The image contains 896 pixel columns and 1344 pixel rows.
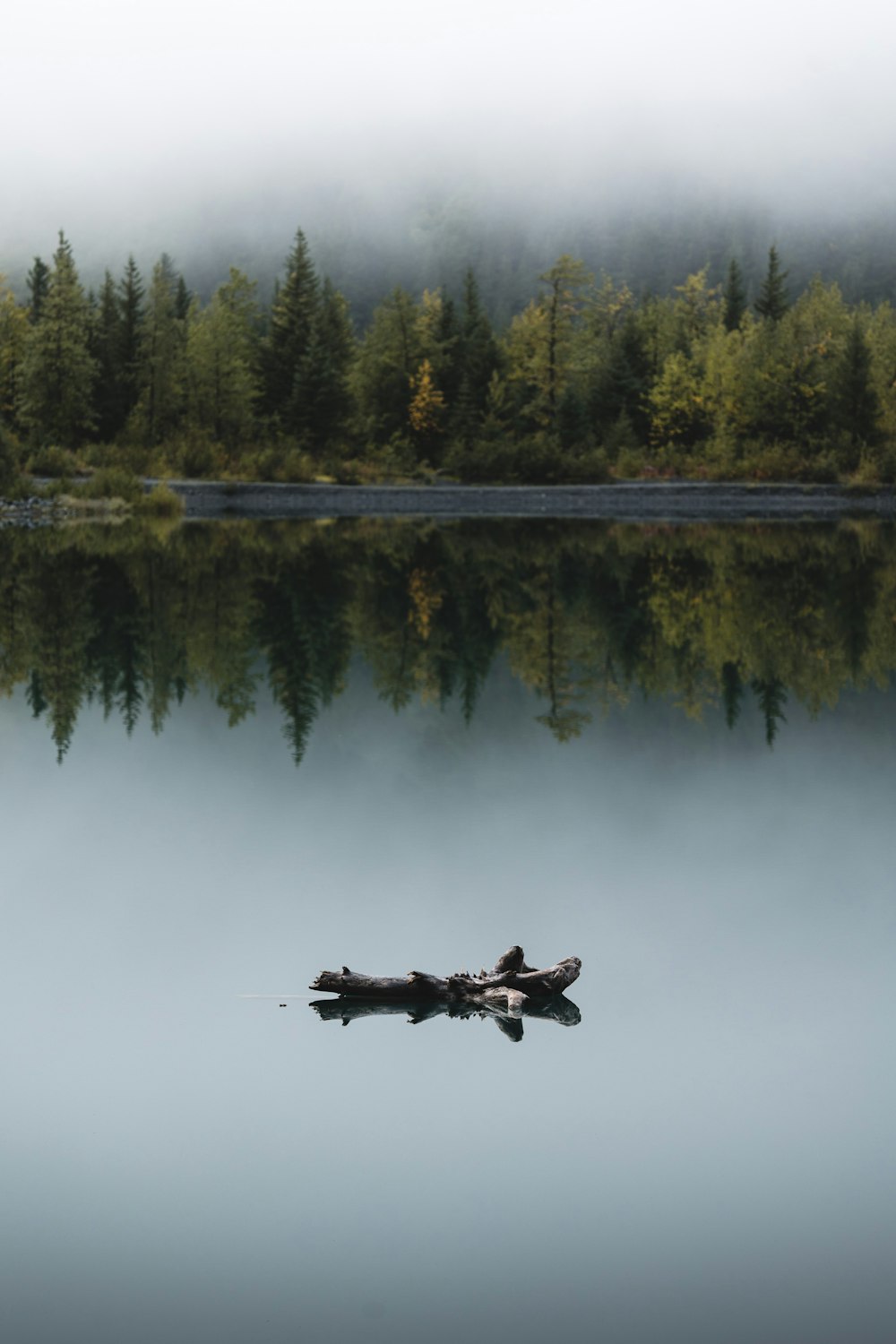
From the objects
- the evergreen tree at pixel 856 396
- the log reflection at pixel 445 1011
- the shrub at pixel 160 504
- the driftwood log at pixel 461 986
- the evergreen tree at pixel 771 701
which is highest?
the evergreen tree at pixel 856 396

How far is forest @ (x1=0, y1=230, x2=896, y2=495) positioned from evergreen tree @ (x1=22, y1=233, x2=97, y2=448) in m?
0.09

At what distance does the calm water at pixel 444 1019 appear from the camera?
397 centimetres

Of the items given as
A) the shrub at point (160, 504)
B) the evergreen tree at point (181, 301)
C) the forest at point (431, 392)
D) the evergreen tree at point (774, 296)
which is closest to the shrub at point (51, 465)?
the forest at point (431, 392)

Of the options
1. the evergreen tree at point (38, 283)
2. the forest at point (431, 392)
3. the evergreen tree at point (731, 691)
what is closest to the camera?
the evergreen tree at point (731, 691)

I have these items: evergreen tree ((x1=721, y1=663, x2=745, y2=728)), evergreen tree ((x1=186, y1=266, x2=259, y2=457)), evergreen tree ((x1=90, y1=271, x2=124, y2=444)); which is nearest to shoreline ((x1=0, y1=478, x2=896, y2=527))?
evergreen tree ((x1=186, y1=266, x2=259, y2=457))

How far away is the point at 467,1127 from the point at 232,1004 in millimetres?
1410

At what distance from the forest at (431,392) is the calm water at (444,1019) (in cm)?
4589

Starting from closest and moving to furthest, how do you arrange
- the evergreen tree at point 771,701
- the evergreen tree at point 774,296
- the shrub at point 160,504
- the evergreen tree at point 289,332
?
the evergreen tree at point 771,701 → the shrub at point 160,504 → the evergreen tree at point 289,332 → the evergreen tree at point 774,296

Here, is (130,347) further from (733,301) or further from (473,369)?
(733,301)

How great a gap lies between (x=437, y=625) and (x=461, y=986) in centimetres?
1264

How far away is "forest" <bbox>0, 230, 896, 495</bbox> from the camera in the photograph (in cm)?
5856

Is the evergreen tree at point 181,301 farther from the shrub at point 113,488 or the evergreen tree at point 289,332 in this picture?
the shrub at point 113,488

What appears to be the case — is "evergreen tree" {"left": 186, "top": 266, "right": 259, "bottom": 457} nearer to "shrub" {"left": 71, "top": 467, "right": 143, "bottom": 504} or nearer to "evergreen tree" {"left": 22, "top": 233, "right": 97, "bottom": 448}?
"evergreen tree" {"left": 22, "top": 233, "right": 97, "bottom": 448}

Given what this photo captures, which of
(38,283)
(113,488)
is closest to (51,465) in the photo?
(113,488)
